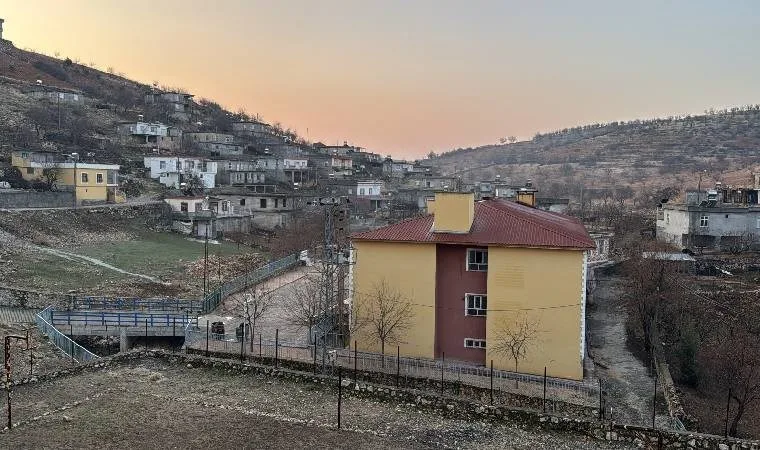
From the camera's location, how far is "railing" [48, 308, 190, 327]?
23.5 metres

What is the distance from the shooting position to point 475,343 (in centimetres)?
→ 2072

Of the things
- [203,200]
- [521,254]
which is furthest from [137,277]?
[521,254]

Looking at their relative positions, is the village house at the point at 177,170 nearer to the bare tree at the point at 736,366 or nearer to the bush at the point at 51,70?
the bush at the point at 51,70

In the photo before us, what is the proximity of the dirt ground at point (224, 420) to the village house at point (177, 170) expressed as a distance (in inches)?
1850

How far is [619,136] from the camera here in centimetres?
15088

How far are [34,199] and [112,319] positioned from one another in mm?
26676

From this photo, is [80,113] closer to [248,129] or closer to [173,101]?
[173,101]

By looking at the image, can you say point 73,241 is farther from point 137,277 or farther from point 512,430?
point 512,430

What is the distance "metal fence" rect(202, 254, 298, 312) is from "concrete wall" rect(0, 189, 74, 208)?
19.6 metres

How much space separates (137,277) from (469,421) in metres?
23.7

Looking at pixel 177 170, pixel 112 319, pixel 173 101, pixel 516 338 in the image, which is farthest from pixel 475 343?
pixel 173 101

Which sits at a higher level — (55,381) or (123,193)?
(123,193)

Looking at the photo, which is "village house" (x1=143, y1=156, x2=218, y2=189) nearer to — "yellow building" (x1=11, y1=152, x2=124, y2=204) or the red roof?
"yellow building" (x1=11, y1=152, x2=124, y2=204)

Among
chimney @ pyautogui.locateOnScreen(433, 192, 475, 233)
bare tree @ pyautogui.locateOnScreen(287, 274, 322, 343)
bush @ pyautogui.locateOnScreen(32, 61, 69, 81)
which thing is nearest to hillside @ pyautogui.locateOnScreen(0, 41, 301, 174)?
bush @ pyautogui.locateOnScreen(32, 61, 69, 81)
